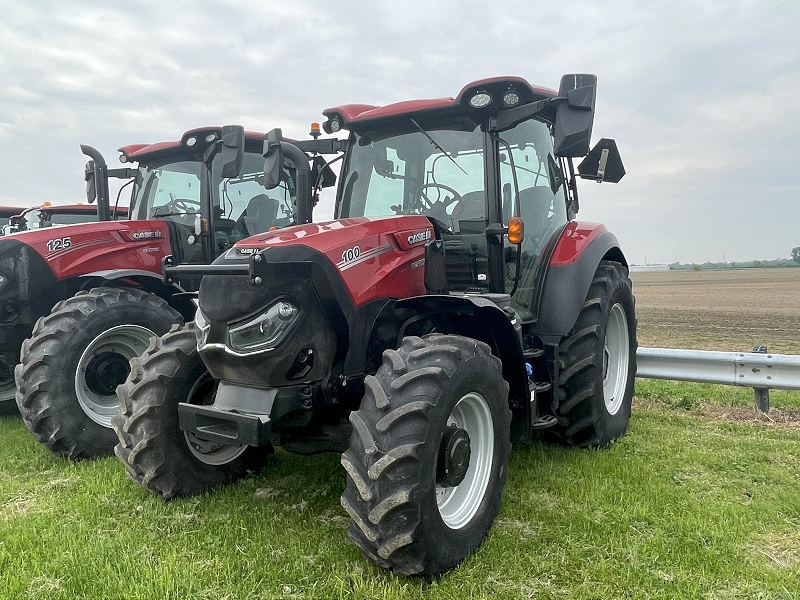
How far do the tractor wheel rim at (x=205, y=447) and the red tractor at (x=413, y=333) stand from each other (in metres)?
0.01

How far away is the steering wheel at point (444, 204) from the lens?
4.02 meters

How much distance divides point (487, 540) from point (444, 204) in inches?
81.0

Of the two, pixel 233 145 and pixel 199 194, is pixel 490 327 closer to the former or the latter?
pixel 233 145

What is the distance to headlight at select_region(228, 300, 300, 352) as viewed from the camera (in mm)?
2941

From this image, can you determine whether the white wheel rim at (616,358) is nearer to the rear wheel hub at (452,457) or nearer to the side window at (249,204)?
the rear wheel hub at (452,457)

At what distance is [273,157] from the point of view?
11.5 feet

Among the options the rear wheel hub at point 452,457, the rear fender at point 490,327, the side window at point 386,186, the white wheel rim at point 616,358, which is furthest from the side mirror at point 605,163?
the rear wheel hub at point 452,457

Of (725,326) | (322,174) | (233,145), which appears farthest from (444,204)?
(725,326)

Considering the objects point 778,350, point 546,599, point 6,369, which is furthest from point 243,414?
point 778,350

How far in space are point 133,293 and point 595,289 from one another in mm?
3594

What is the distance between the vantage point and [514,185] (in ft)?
13.4

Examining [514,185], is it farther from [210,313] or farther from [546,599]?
[546,599]

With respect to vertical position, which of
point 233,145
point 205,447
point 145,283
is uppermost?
point 233,145

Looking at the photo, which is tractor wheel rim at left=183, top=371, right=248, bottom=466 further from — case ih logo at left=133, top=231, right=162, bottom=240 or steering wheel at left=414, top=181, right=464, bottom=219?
case ih logo at left=133, top=231, right=162, bottom=240
